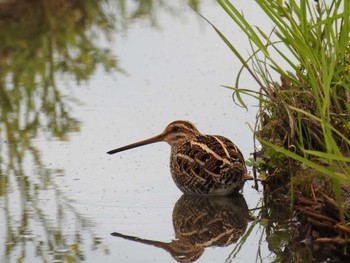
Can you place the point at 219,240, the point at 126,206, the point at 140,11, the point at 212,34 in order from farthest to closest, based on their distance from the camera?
1. the point at 140,11
2. the point at 212,34
3. the point at 126,206
4. the point at 219,240

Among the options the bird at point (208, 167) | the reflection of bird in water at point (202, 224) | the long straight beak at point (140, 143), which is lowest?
the reflection of bird in water at point (202, 224)

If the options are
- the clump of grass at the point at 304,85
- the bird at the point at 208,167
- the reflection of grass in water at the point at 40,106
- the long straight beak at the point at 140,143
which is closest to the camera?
the clump of grass at the point at 304,85

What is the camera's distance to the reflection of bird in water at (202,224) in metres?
6.59

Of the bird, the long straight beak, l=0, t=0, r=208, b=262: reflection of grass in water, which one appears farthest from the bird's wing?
l=0, t=0, r=208, b=262: reflection of grass in water

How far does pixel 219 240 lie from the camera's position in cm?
674

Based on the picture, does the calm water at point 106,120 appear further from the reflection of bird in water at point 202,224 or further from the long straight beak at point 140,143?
the long straight beak at point 140,143

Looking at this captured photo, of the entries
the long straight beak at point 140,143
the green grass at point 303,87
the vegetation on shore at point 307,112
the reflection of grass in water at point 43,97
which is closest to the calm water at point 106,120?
the reflection of grass in water at point 43,97

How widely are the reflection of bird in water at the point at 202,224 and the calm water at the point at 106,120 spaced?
0.07 ft

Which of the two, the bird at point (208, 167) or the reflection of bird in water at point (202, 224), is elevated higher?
the bird at point (208, 167)

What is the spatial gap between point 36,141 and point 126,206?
5.87 feet

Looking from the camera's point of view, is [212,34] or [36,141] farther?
[212,34]

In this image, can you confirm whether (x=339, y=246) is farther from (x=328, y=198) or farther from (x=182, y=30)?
(x=182, y=30)

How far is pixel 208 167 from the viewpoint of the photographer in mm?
7766

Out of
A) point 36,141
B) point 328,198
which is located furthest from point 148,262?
point 36,141
